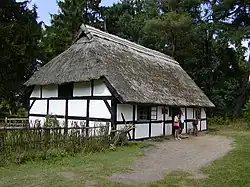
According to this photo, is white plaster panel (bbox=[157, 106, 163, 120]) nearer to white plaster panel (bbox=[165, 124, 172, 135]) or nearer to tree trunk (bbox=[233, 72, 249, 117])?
white plaster panel (bbox=[165, 124, 172, 135])

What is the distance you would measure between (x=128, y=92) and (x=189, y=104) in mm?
6991

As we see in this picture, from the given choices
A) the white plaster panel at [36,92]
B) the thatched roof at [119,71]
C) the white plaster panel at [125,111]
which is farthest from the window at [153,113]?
the white plaster panel at [36,92]

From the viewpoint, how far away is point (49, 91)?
21.2m

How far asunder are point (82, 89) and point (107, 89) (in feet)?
6.79

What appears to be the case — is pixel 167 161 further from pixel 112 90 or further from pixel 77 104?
pixel 77 104

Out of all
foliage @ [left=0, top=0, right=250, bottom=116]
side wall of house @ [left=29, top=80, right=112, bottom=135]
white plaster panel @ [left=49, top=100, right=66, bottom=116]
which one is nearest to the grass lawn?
side wall of house @ [left=29, top=80, right=112, bottom=135]

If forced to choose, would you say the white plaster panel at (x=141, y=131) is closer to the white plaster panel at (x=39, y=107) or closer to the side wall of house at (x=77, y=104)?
the side wall of house at (x=77, y=104)

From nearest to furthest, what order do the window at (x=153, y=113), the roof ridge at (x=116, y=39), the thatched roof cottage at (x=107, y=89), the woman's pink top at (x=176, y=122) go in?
the thatched roof cottage at (x=107, y=89) → the woman's pink top at (x=176, y=122) → the window at (x=153, y=113) → the roof ridge at (x=116, y=39)

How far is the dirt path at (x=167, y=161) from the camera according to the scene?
9.39m

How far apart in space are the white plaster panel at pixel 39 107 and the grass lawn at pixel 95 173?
9875 mm

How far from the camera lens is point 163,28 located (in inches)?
1396

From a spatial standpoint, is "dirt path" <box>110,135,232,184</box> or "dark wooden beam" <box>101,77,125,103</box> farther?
"dark wooden beam" <box>101,77,125,103</box>

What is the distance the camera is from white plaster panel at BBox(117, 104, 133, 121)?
1756cm

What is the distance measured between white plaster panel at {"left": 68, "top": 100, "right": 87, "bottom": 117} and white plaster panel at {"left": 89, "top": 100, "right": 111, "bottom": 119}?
530 millimetres
